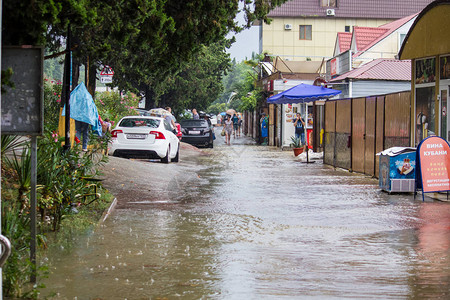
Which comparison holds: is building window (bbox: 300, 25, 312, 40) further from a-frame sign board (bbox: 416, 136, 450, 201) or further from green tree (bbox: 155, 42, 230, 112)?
a-frame sign board (bbox: 416, 136, 450, 201)

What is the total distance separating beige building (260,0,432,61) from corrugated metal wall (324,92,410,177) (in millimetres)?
45768

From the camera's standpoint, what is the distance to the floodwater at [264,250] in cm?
661

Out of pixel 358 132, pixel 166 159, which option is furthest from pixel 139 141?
pixel 358 132

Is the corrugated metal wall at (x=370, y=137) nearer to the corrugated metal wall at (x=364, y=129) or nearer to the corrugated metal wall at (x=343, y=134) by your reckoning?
the corrugated metal wall at (x=364, y=129)

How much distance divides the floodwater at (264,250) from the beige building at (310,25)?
55.9m

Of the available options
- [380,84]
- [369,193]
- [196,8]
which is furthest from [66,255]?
[380,84]

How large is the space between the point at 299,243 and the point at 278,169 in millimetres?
13265

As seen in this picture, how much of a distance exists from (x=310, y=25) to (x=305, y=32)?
0.83 metres

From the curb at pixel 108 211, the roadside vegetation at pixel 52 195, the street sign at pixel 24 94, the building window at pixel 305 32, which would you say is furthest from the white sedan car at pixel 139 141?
the building window at pixel 305 32

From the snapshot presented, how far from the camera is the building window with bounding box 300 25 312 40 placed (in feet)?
229

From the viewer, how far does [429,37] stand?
1548 cm

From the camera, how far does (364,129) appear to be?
65.6 ft

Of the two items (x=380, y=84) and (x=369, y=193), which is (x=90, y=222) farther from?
(x=380, y=84)

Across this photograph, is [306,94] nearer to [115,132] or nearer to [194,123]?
[115,132]
